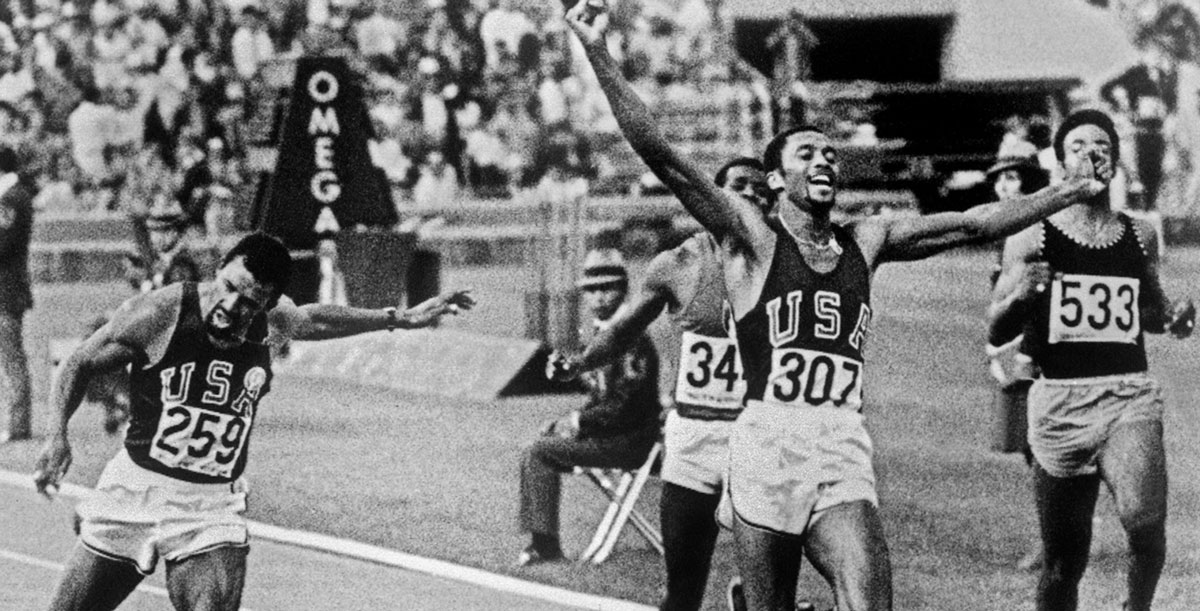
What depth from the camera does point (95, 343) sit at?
6277 mm

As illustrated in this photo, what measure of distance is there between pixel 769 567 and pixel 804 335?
0.70 m

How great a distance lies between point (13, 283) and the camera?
1379 centimetres

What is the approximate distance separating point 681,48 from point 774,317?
14.8m

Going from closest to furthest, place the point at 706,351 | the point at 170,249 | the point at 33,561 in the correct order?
the point at 706,351
the point at 33,561
the point at 170,249

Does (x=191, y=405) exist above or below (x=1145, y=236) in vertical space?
below

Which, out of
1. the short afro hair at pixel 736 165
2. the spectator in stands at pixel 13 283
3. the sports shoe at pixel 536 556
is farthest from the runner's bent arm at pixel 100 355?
the spectator in stands at pixel 13 283

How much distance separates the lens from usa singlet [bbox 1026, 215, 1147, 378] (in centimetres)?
743

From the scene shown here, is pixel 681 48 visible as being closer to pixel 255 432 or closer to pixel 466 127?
pixel 466 127

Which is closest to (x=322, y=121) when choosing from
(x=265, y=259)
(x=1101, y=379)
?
(x=1101, y=379)

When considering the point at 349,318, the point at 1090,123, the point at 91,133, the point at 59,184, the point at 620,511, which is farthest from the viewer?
the point at 59,184

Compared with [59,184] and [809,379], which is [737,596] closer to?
[809,379]

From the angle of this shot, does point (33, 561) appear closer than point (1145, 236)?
No

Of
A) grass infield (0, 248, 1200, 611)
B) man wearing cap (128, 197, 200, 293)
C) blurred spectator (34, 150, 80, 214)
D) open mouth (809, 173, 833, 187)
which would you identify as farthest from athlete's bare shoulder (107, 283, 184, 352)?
blurred spectator (34, 150, 80, 214)

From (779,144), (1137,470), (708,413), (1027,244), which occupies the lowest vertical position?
(1137,470)
